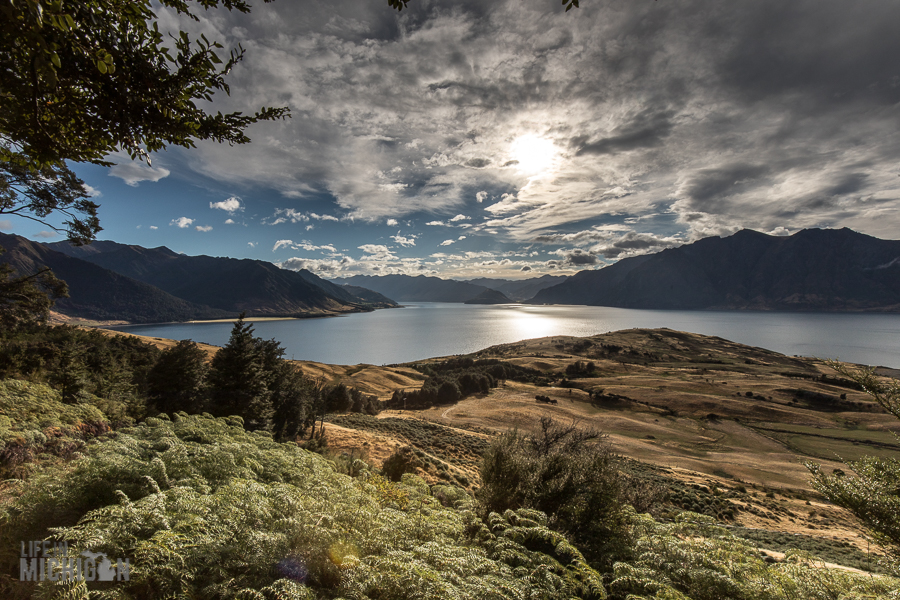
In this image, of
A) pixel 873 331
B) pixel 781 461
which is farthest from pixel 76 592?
pixel 873 331

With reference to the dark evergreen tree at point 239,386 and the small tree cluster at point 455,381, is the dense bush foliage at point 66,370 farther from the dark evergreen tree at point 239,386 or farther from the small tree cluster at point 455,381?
the small tree cluster at point 455,381

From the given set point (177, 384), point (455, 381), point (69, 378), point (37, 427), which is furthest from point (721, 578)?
point (455, 381)

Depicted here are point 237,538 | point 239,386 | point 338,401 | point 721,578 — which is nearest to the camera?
point 237,538

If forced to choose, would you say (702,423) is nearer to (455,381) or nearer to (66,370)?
(455,381)

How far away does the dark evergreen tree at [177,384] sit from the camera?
1591cm

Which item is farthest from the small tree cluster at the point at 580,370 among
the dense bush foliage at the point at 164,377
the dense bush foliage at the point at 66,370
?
the dense bush foliage at the point at 66,370

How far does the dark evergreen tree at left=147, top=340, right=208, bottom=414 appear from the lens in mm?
15914

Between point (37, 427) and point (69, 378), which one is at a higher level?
point (69, 378)

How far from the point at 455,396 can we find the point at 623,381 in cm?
4103

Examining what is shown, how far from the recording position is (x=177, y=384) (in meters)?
16.4

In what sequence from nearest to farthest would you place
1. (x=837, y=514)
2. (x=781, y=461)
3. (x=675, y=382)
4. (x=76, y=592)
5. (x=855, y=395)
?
(x=76, y=592)
(x=837, y=514)
(x=781, y=461)
(x=855, y=395)
(x=675, y=382)

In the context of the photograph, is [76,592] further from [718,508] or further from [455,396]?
[455,396]

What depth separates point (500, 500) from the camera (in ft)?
30.9

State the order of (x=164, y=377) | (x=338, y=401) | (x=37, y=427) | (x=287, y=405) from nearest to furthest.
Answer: (x=37, y=427), (x=164, y=377), (x=287, y=405), (x=338, y=401)
